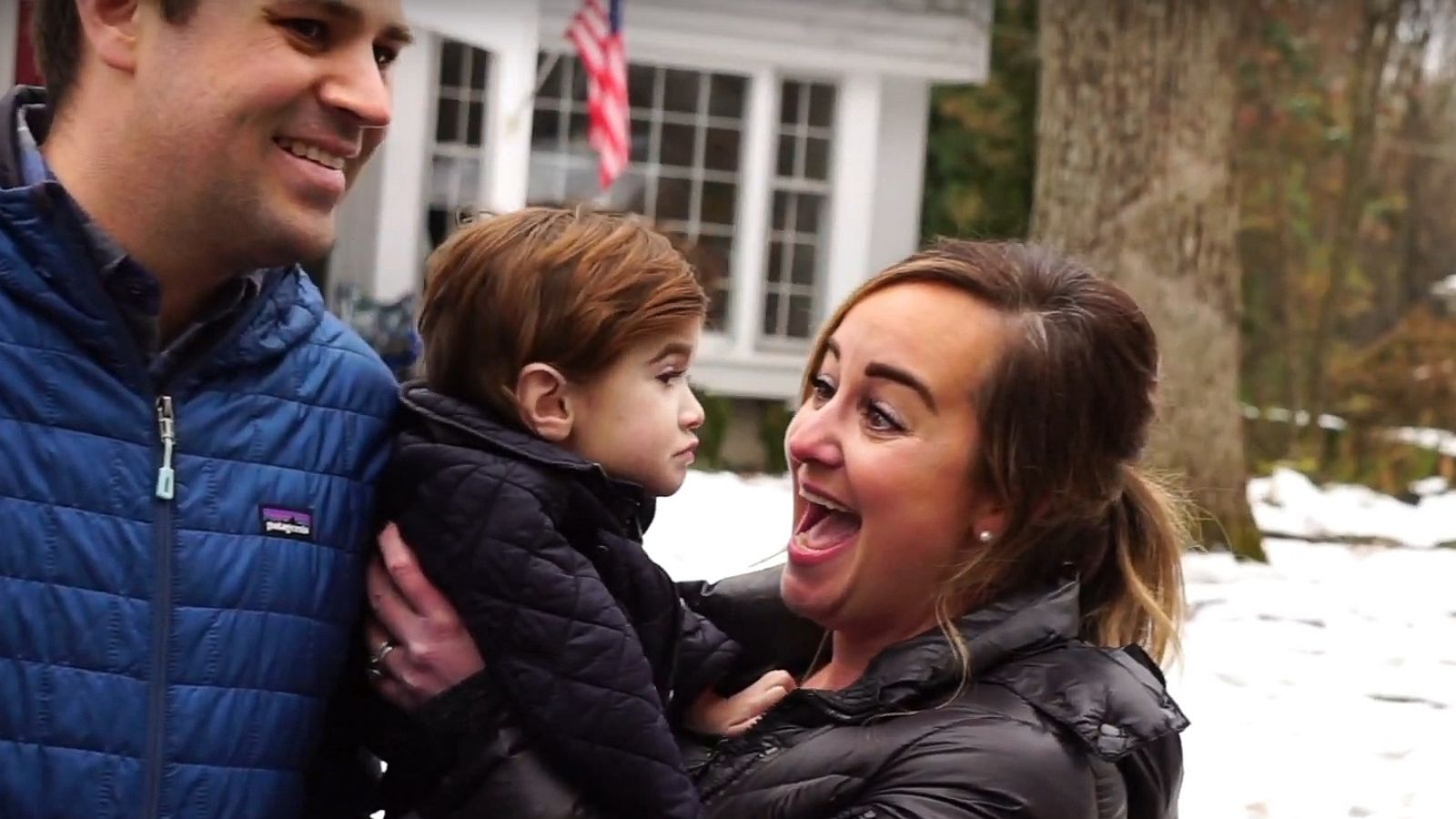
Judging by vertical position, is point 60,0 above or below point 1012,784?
above

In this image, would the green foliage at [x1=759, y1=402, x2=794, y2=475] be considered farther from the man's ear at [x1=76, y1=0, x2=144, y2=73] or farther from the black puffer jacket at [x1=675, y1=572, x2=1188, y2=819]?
the man's ear at [x1=76, y1=0, x2=144, y2=73]

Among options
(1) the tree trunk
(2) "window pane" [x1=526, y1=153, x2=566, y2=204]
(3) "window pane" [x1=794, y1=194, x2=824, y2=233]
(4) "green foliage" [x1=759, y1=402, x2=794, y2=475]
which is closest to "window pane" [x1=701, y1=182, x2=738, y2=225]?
(3) "window pane" [x1=794, y1=194, x2=824, y2=233]

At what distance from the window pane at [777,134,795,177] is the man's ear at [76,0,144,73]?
15318mm

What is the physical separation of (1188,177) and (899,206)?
278 inches

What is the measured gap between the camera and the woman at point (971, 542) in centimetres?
275

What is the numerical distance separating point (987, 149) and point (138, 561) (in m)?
16.3

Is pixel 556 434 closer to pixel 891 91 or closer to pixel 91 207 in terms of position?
pixel 91 207

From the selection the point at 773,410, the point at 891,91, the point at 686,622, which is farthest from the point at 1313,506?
the point at 686,622

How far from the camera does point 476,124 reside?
17047 mm

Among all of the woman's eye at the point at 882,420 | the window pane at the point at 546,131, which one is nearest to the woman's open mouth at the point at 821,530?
the woman's eye at the point at 882,420

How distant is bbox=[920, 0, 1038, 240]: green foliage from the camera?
18.4 m

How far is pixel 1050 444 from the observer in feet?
9.53

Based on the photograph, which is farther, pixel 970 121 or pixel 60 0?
pixel 970 121

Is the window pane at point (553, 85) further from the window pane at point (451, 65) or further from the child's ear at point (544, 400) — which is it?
the child's ear at point (544, 400)
